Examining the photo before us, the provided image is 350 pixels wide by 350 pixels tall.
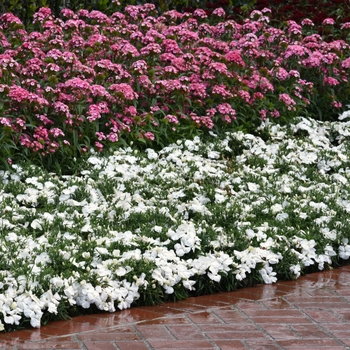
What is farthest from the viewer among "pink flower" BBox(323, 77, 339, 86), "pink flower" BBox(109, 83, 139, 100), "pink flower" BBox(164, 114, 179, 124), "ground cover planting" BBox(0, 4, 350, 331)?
"pink flower" BBox(323, 77, 339, 86)

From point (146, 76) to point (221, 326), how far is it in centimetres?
466

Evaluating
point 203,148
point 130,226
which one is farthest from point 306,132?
point 130,226

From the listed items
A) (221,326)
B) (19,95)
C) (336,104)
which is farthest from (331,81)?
(221,326)

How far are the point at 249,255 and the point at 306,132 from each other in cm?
412

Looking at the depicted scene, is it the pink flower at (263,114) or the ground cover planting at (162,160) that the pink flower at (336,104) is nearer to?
the ground cover planting at (162,160)

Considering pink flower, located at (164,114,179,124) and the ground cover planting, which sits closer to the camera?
the ground cover planting

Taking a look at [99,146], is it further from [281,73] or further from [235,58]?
[281,73]

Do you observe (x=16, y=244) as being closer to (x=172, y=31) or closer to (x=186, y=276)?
(x=186, y=276)

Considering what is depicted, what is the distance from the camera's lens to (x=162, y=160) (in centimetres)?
799

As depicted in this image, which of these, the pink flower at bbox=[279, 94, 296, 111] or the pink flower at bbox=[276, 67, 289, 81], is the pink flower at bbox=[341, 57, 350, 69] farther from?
the pink flower at bbox=[279, 94, 296, 111]

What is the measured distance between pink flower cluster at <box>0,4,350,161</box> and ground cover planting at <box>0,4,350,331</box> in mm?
23

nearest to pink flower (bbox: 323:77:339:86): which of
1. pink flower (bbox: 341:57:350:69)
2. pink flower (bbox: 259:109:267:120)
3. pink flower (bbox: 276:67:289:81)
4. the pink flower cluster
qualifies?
the pink flower cluster

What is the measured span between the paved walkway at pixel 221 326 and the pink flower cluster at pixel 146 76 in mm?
3072

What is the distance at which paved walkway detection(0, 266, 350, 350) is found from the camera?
4.18 m
